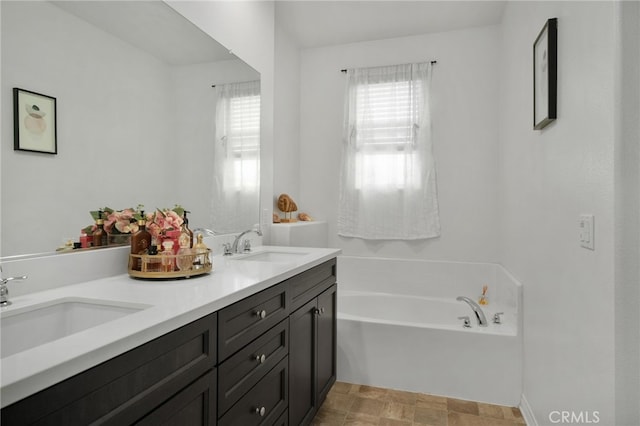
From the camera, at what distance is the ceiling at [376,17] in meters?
2.90

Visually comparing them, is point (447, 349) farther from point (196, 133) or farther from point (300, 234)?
point (196, 133)

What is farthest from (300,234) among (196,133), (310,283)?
(196,133)

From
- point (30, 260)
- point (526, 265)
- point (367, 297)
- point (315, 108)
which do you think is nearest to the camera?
point (30, 260)

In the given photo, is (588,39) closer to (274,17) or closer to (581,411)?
(581,411)

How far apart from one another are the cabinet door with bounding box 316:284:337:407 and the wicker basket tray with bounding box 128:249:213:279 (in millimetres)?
790

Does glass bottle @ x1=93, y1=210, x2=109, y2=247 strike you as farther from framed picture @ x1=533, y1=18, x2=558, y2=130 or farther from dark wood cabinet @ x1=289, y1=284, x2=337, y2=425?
framed picture @ x1=533, y1=18, x2=558, y2=130

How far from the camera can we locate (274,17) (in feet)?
9.95

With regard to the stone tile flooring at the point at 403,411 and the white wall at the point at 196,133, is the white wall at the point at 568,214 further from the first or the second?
the white wall at the point at 196,133

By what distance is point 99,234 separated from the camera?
1.40m

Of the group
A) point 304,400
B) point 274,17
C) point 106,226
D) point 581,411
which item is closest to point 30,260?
point 106,226

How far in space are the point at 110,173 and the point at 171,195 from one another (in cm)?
35

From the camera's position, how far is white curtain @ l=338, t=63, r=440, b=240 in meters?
3.33

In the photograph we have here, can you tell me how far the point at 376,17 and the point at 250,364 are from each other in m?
2.84

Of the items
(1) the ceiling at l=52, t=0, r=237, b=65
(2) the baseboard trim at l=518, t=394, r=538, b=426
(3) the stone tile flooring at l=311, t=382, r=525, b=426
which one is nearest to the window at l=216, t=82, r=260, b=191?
(1) the ceiling at l=52, t=0, r=237, b=65
